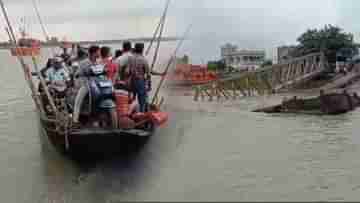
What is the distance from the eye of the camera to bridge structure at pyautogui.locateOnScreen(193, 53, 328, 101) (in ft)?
114

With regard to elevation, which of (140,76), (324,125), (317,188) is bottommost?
(324,125)

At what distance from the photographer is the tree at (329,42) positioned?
4144 centimetres

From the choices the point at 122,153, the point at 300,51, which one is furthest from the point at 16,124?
the point at 300,51

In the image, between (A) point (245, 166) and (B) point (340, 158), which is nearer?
(A) point (245, 166)

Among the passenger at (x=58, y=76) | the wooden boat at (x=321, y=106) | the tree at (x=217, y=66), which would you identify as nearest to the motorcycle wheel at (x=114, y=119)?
the passenger at (x=58, y=76)

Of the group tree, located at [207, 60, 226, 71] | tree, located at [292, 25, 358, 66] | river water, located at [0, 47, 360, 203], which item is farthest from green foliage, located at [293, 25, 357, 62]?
river water, located at [0, 47, 360, 203]

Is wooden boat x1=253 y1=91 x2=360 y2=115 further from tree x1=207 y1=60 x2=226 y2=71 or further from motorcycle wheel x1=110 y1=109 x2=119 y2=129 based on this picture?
tree x1=207 y1=60 x2=226 y2=71

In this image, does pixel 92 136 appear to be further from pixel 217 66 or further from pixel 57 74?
pixel 217 66

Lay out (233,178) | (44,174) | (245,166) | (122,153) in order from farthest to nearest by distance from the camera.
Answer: (44,174) < (245,166) < (122,153) < (233,178)

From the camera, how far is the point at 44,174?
12016 millimetres

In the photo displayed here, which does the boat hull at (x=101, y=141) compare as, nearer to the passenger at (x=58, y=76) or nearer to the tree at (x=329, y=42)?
the passenger at (x=58, y=76)

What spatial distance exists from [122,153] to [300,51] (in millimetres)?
37048

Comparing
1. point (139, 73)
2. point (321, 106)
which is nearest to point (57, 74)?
point (139, 73)

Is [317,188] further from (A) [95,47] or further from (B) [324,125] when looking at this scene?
(B) [324,125]
